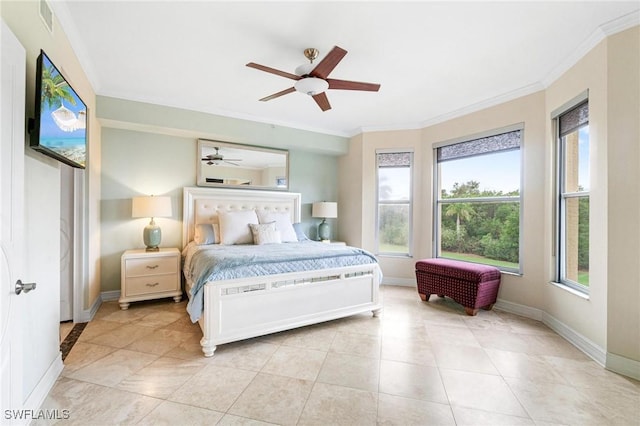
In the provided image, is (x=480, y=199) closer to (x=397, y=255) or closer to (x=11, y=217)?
(x=397, y=255)

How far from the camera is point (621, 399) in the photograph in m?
1.90

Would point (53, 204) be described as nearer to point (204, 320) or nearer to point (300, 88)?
point (204, 320)

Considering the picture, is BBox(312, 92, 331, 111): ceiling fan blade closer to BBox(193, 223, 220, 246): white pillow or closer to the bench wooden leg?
BBox(193, 223, 220, 246): white pillow

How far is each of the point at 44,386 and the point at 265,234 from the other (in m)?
2.39

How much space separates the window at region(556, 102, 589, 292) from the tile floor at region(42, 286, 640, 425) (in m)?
0.72

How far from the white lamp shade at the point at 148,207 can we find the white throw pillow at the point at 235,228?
2.36 feet

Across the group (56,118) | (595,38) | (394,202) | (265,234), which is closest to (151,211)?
(265,234)

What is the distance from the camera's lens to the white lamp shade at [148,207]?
362 cm

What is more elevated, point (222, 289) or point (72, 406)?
point (222, 289)

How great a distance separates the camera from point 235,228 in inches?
151

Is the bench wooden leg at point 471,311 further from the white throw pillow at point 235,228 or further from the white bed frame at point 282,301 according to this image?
the white throw pillow at point 235,228

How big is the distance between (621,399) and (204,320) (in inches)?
121

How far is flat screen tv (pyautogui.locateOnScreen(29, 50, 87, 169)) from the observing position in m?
1.63

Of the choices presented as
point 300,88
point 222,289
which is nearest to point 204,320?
point 222,289
